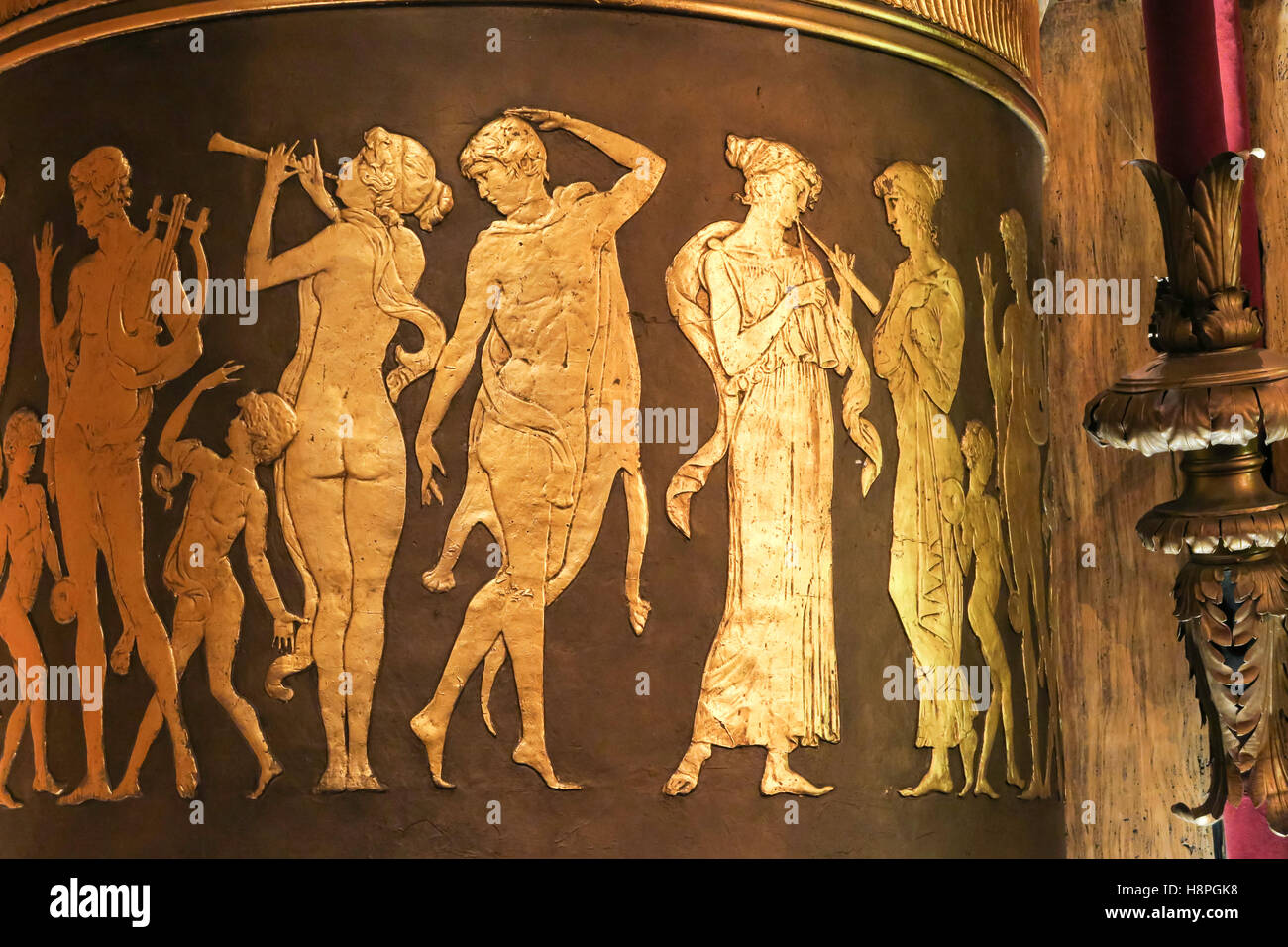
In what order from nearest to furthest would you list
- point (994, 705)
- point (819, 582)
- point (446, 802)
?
1. point (446, 802)
2. point (819, 582)
3. point (994, 705)

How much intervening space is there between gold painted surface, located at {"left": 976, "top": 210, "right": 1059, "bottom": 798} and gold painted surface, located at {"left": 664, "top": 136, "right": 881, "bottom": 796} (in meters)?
0.69

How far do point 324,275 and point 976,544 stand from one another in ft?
6.55

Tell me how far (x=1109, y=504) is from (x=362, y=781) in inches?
112

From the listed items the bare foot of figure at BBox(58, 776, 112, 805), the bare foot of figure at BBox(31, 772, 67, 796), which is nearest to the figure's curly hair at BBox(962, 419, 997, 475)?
the bare foot of figure at BBox(58, 776, 112, 805)

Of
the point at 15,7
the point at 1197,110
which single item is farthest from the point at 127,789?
the point at 1197,110

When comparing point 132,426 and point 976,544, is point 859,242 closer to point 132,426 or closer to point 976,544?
point 976,544

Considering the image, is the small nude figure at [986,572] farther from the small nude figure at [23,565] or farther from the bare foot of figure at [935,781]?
the small nude figure at [23,565]

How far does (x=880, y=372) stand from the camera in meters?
4.58

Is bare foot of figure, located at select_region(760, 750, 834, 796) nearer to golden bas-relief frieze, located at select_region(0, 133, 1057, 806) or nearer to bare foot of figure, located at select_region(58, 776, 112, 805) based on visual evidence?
golden bas-relief frieze, located at select_region(0, 133, 1057, 806)

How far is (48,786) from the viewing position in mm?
4355

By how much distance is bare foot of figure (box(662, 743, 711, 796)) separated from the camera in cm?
417

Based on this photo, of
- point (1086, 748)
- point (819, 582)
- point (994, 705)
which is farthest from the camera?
point (1086, 748)

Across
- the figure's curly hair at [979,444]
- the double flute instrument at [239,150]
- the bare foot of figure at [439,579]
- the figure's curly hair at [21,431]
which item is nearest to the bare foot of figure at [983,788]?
the figure's curly hair at [979,444]

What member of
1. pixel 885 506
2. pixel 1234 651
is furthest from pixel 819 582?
pixel 1234 651
